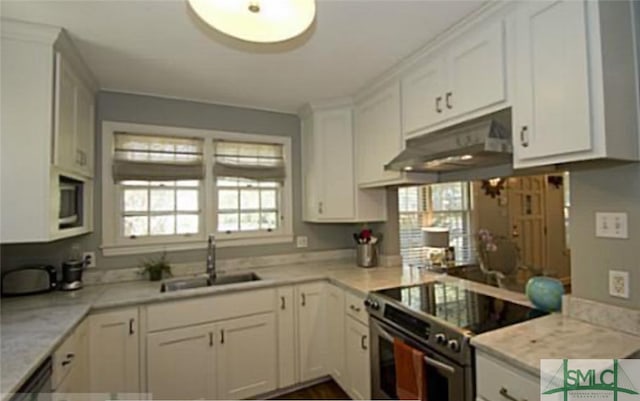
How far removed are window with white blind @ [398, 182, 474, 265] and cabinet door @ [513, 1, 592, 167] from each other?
1.07 m

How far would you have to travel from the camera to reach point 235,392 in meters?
2.43

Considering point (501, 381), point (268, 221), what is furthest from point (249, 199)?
point (501, 381)

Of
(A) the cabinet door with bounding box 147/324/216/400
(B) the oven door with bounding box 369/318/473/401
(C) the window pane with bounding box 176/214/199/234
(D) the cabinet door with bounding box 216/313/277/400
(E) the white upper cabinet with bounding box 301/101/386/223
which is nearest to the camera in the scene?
(B) the oven door with bounding box 369/318/473/401

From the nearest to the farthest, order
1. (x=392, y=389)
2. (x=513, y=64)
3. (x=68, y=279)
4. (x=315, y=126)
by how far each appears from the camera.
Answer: (x=513, y=64) → (x=392, y=389) → (x=68, y=279) → (x=315, y=126)

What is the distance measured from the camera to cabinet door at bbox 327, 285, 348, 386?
257cm

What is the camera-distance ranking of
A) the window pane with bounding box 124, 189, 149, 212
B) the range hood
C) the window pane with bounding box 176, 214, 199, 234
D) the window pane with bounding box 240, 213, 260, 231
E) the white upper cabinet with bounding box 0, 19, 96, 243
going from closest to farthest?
the range hood < the white upper cabinet with bounding box 0, 19, 96, 243 < the window pane with bounding box 124, 189, 149, 212 < the window pane with bounding box 176, 214, 199, 234 < the window pane with bounding box 240, 213, 260, 231

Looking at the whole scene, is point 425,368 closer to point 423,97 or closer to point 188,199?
point 423,97

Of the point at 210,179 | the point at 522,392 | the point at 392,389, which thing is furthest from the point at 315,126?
the point at 522,392

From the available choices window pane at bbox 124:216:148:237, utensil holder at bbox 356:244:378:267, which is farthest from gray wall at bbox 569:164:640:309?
window pane at bbox 124:216:148:237

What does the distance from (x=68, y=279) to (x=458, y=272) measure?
9.26 ft

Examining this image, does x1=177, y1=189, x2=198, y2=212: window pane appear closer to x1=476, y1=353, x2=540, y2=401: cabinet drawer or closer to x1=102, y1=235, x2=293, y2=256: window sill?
x1=102, y1=235, x2=293, y2=256: window sill

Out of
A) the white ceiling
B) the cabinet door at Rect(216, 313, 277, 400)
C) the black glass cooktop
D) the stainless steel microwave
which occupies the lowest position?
the cabinet door at Rect(216, 313, 277, 400)

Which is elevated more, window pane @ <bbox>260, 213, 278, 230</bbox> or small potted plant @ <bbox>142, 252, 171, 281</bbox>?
window pane @ <bbox>260, 213, 278, 230</bbox>

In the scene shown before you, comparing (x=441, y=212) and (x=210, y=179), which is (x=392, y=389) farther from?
(x=210, y=179)
